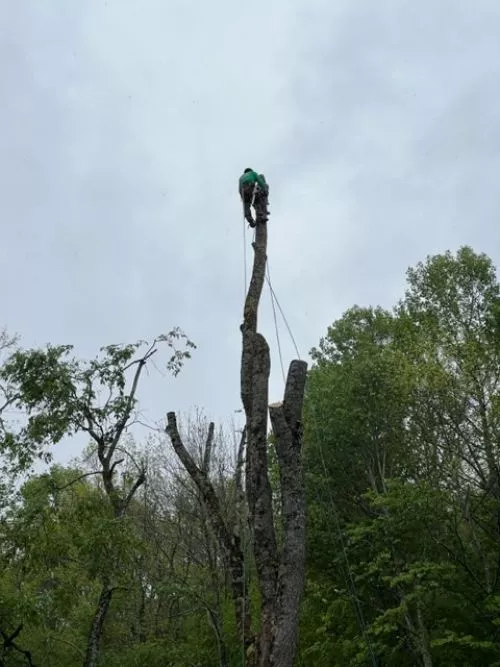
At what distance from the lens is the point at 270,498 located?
15.3 feet

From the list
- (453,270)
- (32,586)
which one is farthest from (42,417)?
(453,270)

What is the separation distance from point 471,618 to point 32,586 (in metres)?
8.45

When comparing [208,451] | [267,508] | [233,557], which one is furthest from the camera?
[208,451]

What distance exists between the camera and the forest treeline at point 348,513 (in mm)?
9625

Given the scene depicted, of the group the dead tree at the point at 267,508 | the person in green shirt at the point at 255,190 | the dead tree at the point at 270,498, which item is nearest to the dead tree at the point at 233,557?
the dead tree at the point at 267,508

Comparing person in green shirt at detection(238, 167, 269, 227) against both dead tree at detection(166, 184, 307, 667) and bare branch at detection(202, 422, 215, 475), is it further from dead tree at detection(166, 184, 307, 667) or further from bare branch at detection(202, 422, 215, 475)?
bare branch at detection(202, 422, 215, 475)

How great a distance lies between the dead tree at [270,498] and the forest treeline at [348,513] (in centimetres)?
371

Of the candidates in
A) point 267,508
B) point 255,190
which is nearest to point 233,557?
point 267,508

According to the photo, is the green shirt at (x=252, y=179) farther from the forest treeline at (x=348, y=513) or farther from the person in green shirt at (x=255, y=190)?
the forest treeline at (x=348, y=513)

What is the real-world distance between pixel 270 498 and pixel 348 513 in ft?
37.5

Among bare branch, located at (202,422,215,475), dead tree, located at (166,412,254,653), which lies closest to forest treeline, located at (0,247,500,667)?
bare branch, located at (202,422,215,475)

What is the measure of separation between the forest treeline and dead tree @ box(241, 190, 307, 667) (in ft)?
12.2

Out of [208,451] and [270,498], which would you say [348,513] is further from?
[270,498]

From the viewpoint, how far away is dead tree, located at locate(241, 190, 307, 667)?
13.7ft
